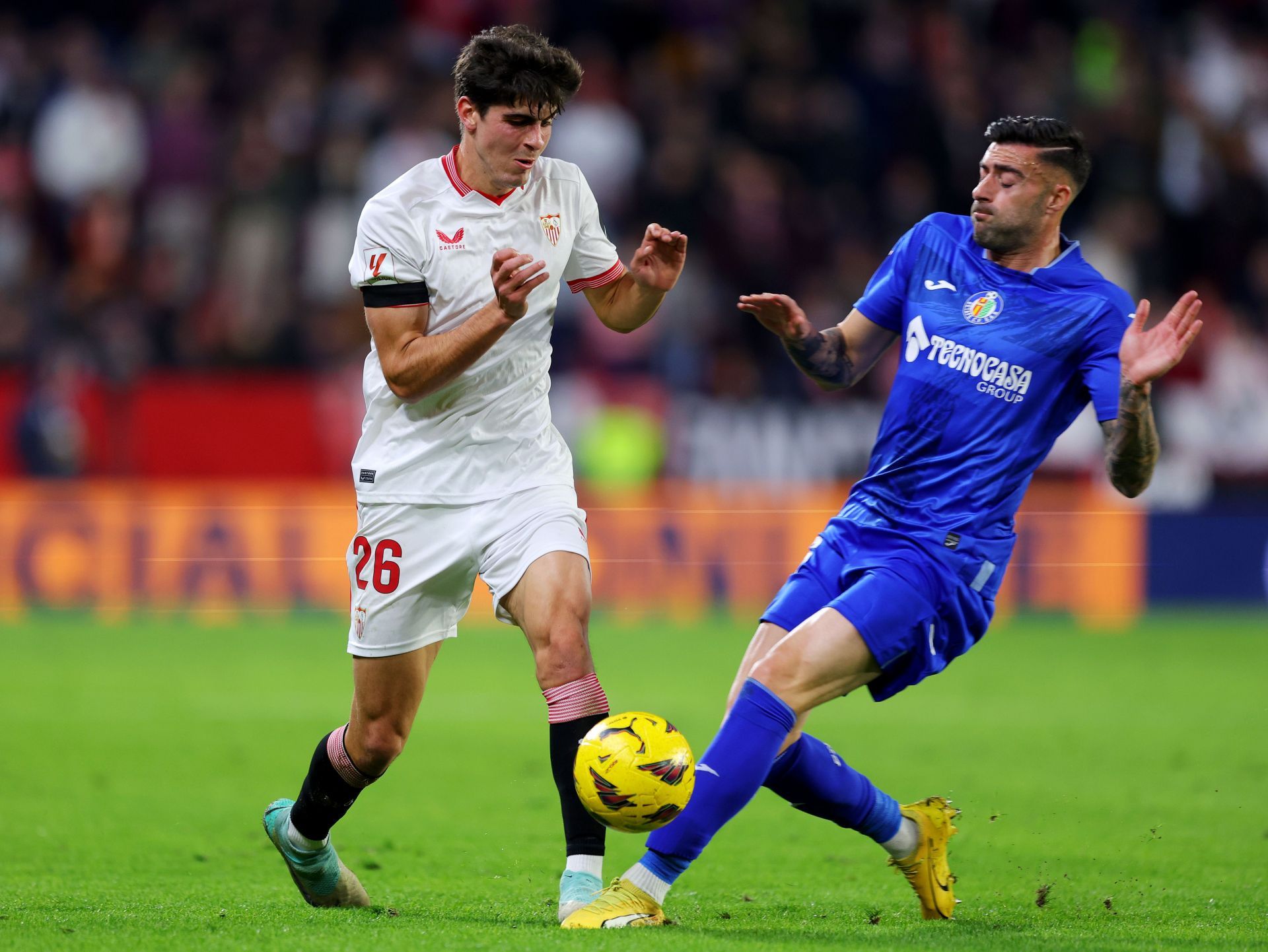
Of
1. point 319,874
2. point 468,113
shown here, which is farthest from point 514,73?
point 319,874

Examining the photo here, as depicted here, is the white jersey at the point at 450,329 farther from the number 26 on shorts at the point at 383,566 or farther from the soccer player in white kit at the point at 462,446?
the number 26 on shorts at the point at 383,566

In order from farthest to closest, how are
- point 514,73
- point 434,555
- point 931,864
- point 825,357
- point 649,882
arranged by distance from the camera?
point 825,357 < point 931,864 < point 434,555 < point 514,73 < point 649,882

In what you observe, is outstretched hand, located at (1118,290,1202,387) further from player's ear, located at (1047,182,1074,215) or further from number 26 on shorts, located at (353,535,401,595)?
number 26 on shorts, located at (353,535,401,595)

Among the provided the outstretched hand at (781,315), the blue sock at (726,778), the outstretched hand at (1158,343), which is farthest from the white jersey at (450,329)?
the outstretched hand at (1158,343)

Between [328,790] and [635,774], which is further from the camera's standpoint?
[328,790]

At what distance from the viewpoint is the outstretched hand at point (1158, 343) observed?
4.82 metres

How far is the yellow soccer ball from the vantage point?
15.5 ft

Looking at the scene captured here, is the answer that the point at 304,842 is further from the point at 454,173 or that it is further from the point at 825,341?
the point at 825,341

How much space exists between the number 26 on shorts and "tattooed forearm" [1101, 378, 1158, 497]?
2.10 m

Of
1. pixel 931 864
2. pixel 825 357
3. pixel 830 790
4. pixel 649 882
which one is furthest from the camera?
pixel 825 357

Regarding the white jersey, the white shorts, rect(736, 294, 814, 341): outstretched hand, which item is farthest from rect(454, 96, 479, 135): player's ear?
the white shorts

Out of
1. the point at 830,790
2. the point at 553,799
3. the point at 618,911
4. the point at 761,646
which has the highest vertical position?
the point at 761,646

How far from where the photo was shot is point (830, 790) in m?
5.38

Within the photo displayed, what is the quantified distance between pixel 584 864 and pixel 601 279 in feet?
6.11
